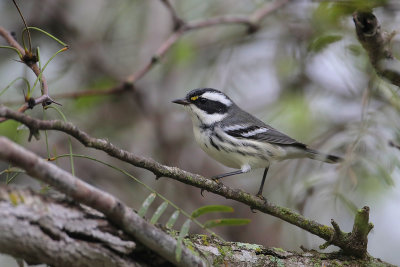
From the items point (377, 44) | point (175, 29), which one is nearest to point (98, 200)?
point (377, 44)

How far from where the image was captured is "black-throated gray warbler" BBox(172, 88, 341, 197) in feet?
14.5

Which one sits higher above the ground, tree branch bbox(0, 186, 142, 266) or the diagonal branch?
the diagonal branch

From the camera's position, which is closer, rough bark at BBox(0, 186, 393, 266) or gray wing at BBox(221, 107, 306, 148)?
rough bark at BBox(0, 186, 393, 266)

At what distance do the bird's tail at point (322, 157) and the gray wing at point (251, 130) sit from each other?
0.11m

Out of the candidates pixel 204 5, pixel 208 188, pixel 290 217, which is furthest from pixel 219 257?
pixel 204 5

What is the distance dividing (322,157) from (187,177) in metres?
1.94

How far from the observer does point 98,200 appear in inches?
75.0

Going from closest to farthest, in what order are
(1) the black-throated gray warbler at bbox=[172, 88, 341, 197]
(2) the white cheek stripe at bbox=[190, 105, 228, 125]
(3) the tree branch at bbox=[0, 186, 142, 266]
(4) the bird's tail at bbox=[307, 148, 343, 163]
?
(3) the tree branch at bbox=[0, 186, 142, 266] → (4) the bird's tail at bbox=[307, 148, 343, 163] → (1) the black-throated gray warbler at bbox=[172, 88, 341, 197] → (2) the white cheek stripe at bbox=[190, 105, 228, 125]

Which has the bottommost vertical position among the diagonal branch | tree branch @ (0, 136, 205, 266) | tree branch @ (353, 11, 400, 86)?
tree branch @ (0, 136, 205, 266)

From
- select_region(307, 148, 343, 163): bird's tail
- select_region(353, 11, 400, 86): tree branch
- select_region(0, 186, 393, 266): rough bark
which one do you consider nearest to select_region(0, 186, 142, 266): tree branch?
select_region(0, 186, 393, 266): rough bark

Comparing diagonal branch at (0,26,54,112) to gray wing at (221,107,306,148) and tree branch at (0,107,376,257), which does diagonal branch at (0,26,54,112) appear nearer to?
tree branch at (0,107,376,257)

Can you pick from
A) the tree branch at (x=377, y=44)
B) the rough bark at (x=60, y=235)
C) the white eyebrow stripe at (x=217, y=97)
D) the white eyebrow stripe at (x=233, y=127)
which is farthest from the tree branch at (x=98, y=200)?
the white eyebrow stripe at (x=217, y=97)

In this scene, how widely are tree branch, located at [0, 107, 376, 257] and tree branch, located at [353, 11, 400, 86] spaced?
107 centimetres

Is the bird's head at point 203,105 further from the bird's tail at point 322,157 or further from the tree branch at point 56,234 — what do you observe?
the tree branch at point 56,234
